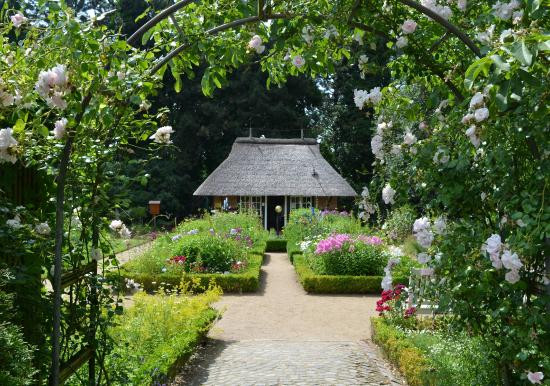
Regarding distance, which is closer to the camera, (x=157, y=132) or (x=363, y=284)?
(x=157, y=132)

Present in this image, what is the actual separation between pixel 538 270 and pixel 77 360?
2410 millimetres

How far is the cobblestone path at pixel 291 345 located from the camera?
16.4ft

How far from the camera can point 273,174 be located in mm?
23328

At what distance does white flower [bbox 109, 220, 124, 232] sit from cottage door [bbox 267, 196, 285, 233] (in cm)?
2010

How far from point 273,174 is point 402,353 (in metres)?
18.4

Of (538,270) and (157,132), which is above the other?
(157,132)

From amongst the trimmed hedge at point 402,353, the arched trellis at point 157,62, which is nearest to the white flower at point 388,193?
the arched trellis at point 157,62

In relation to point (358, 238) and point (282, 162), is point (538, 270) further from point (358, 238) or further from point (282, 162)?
point (282, 162)

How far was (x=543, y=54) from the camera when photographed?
2266mm

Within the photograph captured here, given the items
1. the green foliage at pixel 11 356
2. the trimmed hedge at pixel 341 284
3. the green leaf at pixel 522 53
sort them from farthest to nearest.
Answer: the trimmed hedge at pixel 341 284 < the green foliage at pixel 11 356 < the green leaf at pixel 522 53

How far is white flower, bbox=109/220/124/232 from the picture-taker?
3124 mm

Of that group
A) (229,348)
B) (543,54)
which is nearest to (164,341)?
(229,348)

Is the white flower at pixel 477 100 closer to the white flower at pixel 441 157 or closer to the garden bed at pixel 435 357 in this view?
the white flower at pixel 441 157

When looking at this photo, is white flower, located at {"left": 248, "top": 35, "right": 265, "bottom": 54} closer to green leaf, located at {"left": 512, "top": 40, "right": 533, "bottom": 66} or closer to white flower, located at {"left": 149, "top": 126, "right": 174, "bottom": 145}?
white flower, located at {"left": 149, "top": 126, "right": 174, "bottom": 145}
